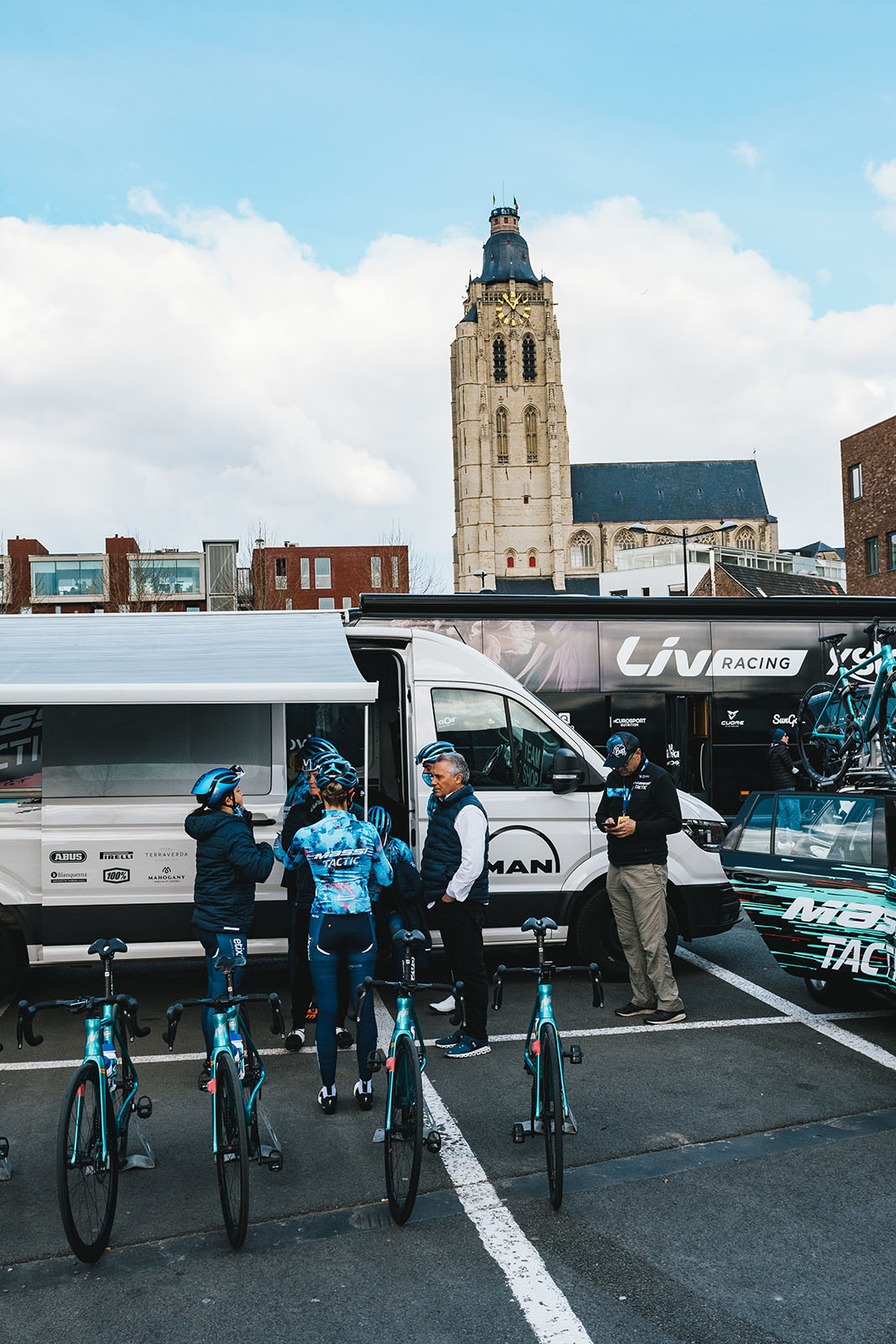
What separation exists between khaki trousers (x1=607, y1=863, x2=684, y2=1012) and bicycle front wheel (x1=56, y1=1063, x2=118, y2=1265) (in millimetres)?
3858

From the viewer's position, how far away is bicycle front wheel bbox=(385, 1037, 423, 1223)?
13.9ft

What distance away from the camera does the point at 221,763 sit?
7.94 meters

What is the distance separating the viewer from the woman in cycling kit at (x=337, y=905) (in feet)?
17.9

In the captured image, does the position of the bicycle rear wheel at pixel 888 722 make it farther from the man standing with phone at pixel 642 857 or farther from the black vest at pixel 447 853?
the black vest at pixel 447 853

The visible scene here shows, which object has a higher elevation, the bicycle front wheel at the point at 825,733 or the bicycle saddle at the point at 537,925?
the bicycle front wheel at the point at 825,733

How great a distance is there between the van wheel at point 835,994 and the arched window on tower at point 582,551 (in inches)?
4656

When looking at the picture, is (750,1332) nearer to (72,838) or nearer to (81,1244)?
(81,1244)

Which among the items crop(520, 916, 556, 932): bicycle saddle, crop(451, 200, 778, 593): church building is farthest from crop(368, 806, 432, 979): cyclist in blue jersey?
crop(451, 200, 778, 593): church building

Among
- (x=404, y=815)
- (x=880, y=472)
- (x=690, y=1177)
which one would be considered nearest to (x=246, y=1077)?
(x=690, y=1177)

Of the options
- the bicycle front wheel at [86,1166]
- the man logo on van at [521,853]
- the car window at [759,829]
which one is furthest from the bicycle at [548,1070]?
the man logo on van at [521,853]

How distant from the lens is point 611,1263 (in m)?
3.97

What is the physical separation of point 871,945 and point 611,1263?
10.1ft

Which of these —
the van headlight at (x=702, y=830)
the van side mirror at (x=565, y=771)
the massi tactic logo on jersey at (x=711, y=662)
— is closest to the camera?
the van side mirror at (x=565, y=771)

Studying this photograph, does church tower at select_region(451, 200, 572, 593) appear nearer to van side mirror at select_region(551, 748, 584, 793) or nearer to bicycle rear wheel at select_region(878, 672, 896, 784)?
bicycle rear wheel at select_region(878, 672, 896, 784)
